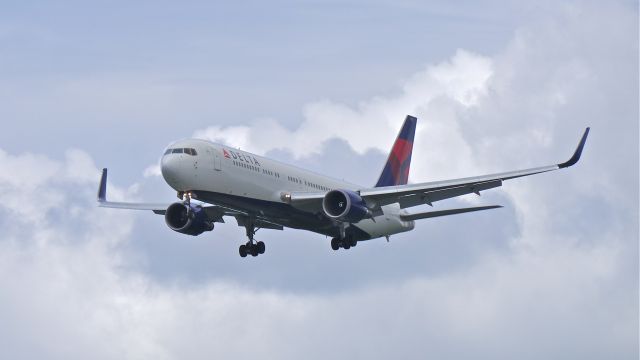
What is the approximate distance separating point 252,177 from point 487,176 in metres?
12.4

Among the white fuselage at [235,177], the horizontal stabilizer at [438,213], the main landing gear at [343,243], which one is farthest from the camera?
the main landing gear at [343,243]

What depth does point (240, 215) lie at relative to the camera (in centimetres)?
7856

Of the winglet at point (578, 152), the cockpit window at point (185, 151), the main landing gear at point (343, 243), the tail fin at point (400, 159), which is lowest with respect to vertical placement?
the winglet at point (578, 152)

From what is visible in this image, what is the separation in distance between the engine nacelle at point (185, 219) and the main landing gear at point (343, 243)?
24.0ft

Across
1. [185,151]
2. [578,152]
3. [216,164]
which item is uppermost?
[185,151]

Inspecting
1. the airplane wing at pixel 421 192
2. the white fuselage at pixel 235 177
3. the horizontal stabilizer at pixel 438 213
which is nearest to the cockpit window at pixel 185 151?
the white fuselage at pixel 235 177

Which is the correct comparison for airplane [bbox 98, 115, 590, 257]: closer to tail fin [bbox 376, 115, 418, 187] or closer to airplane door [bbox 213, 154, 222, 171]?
airplane door [bbox 213, 154, 222, 171]

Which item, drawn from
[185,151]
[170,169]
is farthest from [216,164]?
[170,169]

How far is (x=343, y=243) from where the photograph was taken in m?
78.5

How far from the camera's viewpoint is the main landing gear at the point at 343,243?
78438mm

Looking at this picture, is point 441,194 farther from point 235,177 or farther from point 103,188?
point 103,188

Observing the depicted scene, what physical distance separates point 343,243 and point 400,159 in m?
13.3

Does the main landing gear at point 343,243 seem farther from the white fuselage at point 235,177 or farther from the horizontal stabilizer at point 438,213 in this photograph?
the horizontal stabilizer at point 438,213

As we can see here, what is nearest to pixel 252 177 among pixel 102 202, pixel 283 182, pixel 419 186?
pixel 283 182
